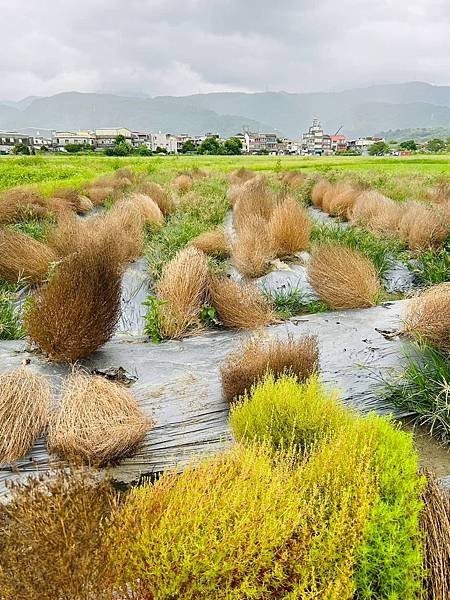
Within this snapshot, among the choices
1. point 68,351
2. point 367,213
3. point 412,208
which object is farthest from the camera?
point 367,213

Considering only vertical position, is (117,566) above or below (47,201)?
below

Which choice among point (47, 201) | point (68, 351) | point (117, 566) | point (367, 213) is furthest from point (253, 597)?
point (47, 201)

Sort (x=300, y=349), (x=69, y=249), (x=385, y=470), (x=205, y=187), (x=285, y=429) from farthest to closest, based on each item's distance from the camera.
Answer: (x=205, y=187) → (x=69, y=249) → (x=300, y=349) → (x=285, y=429) → (x=385, y=470)

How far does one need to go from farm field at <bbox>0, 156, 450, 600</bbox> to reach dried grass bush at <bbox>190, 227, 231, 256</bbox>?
0.05 m

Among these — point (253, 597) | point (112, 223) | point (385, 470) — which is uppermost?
point (112, 223)

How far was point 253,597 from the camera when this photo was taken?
7.23 ft

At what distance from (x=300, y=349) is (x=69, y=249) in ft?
16.0

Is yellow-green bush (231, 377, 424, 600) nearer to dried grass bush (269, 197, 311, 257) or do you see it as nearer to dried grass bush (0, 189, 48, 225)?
dried grass bush (269, 197, 311, 257)

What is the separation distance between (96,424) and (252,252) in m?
5.20

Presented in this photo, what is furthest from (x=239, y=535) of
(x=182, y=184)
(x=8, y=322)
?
(x=182, y=184)

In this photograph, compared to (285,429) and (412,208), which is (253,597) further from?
(412,208)

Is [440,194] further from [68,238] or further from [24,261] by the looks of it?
[24,261]

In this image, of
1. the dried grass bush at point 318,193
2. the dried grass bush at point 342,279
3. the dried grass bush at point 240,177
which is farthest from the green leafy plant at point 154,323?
the dried grass bush at point 240,177

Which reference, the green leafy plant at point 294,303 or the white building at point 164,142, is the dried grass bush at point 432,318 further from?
the white building at point 164,142
